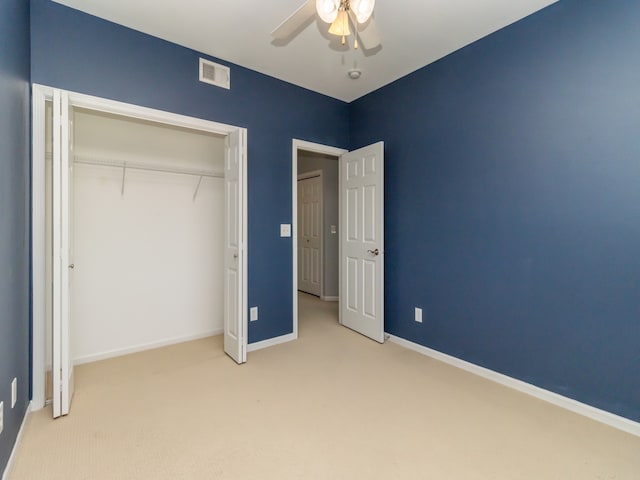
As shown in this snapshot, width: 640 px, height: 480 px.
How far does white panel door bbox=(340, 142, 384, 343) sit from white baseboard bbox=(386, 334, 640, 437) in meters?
0.63

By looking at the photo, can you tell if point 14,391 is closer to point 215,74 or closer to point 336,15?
point 336,15

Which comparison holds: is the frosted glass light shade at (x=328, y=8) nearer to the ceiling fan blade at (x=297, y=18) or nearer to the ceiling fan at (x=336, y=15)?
the ceiling fan at (x=336, y=15)

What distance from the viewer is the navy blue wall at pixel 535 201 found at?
1.91m

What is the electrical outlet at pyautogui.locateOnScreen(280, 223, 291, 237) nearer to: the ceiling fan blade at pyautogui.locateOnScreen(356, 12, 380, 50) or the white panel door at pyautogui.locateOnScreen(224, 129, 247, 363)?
the white panel door at pyautogui.locateOnScreen(224, 129, 247, 363)

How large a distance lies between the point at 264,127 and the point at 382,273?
1917mm

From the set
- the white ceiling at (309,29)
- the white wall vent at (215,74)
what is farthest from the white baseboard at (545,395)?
the white wall vent at (215,74)

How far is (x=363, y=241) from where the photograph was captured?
3.44 meters

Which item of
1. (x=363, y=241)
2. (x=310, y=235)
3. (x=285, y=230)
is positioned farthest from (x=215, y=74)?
(x=310, y=235)

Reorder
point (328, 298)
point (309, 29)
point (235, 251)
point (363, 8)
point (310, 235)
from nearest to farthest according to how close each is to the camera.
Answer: point (363, 8)
point (309, 29)
point (235, 251)
point (328, 298)
point (310, 235)

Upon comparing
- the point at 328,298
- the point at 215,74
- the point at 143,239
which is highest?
the point at 215,74

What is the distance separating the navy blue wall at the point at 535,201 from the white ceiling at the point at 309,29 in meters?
0.21

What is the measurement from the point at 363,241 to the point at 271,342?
56.9 inches

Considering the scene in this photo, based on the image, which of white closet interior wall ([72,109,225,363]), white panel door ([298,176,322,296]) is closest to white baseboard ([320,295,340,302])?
white panel door ([298,176,322,296])

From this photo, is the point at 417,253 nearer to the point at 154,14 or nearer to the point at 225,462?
the point at 225,462
